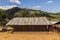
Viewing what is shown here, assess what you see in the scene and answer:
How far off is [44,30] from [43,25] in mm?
1088

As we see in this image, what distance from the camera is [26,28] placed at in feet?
105

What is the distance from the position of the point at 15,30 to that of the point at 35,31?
4231 mm

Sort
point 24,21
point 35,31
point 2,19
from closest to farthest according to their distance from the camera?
1. point 35,31
2. point 24,21
3. point 2,19

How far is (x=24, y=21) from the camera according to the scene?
3388cm

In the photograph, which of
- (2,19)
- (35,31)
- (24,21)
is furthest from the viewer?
(2,19)

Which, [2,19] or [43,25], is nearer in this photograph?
[43,25]

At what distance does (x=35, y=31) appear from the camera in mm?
31359

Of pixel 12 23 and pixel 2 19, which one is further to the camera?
pixel 2 19

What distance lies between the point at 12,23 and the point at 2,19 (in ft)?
130

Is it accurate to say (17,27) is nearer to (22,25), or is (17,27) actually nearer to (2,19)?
(22,25)

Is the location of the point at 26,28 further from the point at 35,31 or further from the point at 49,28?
the point at 49,28

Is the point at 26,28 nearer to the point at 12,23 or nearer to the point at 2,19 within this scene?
the point at 12,23

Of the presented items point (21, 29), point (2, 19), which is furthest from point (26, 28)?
point (2, 19)

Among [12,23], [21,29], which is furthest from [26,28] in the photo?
[12,23]
